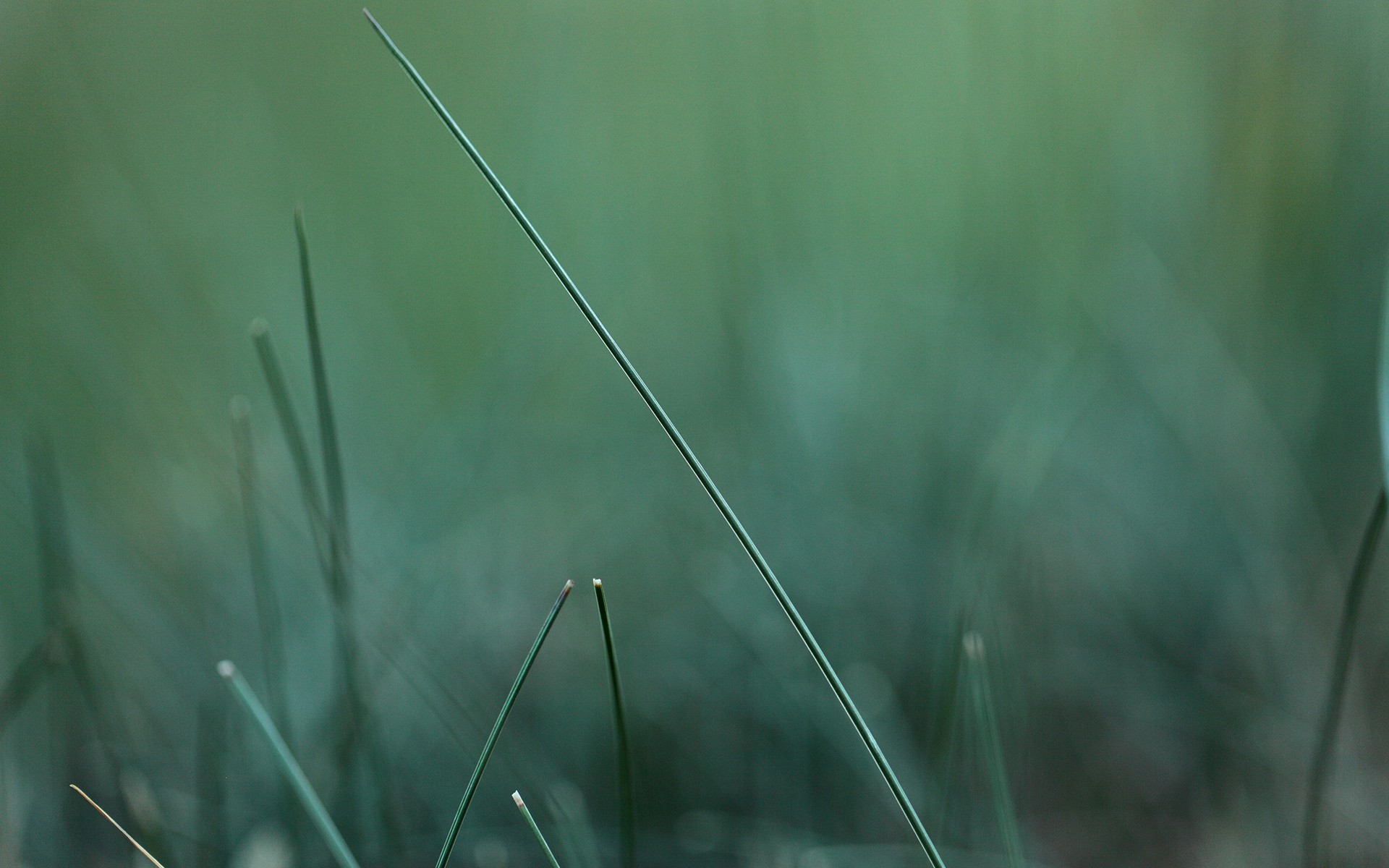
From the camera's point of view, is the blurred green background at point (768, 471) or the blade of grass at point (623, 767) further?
the blurred green background at point (768, 471)

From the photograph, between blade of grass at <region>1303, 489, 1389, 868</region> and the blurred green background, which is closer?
blade of grass at <region>1303, 489, 1389, 868</region>

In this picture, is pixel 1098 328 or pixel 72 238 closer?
pixel 1098 328

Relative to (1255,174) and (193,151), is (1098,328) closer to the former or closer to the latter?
(1255,174)

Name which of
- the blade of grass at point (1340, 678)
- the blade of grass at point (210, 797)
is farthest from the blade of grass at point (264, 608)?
the blade of grass at point (1340, 678)

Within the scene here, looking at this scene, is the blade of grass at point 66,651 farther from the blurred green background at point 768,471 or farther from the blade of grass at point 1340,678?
the blade of grass at point 1340,678

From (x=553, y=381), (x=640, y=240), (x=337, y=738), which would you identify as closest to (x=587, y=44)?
(x=640, y=240)

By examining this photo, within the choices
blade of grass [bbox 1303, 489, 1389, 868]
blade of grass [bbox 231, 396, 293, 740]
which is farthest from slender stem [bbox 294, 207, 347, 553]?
blade of grass [bbox 1303, 489, 1389, 868]

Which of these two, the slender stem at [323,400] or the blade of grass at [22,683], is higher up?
the slender stem at [323,400]

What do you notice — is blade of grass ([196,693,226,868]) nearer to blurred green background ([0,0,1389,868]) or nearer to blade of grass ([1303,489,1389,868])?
blurred green background ([0,0,1389,868])
